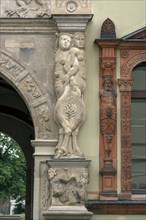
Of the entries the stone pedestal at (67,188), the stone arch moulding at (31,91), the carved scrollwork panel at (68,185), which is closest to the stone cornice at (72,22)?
the stone arch moulding at (31,91)

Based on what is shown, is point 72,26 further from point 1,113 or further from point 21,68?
point 1,113

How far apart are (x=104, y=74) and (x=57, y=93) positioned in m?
0.97

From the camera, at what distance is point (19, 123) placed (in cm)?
1720

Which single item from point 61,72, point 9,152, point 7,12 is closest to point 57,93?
point 61,72

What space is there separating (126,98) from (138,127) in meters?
0.60

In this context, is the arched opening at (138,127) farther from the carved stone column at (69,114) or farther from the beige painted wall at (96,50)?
the carved stone column at (69,114)

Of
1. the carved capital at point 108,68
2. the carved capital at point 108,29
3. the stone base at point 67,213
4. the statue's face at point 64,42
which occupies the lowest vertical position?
the stone base at point 67,213

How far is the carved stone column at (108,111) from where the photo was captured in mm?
10297

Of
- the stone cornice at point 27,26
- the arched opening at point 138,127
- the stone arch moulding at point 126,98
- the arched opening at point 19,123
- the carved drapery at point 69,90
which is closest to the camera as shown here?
the carved drapery at point 69,90

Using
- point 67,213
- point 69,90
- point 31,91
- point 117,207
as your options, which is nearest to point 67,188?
point 67,213

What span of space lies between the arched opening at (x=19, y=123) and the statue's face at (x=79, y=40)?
4245mm

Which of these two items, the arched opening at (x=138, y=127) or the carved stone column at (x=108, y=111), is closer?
the carved stone column at (x=108, y=111)

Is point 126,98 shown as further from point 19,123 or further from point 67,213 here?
point 19,123

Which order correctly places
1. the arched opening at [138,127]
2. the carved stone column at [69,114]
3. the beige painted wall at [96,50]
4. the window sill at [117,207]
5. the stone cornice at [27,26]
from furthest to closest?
the stone cornice at [27,26]
the arched opening at [138,127]
the beige painted wall at [96,50]
the window sill at [117,207]
the carved stone column at [69,114]
